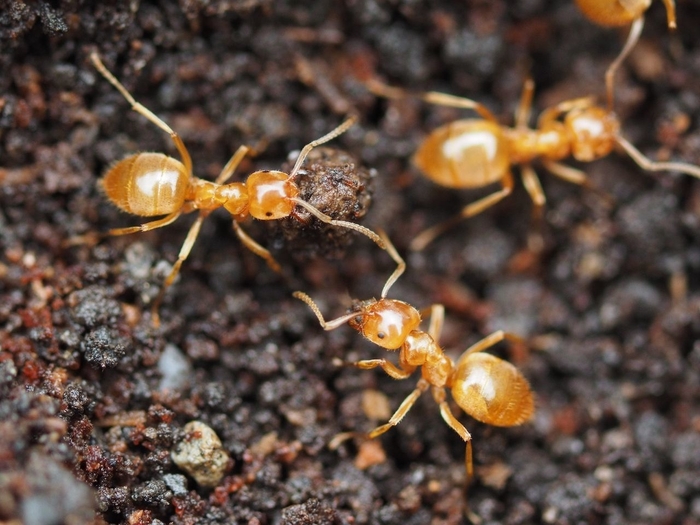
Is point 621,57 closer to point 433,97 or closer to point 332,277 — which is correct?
point 433,97

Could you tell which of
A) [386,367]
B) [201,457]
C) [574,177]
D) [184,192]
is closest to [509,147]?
[574,177]

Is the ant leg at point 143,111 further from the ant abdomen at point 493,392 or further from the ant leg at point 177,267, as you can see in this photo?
the ant abdomen at point 493,392

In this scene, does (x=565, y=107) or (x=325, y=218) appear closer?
(x=325, y=218)

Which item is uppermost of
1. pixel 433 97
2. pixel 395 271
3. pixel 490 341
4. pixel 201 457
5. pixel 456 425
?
pixel 433 97

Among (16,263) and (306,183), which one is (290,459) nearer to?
(306,183)

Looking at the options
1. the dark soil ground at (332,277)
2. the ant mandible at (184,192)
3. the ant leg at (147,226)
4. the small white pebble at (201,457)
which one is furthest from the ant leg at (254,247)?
the small white pebble at (201,457)
